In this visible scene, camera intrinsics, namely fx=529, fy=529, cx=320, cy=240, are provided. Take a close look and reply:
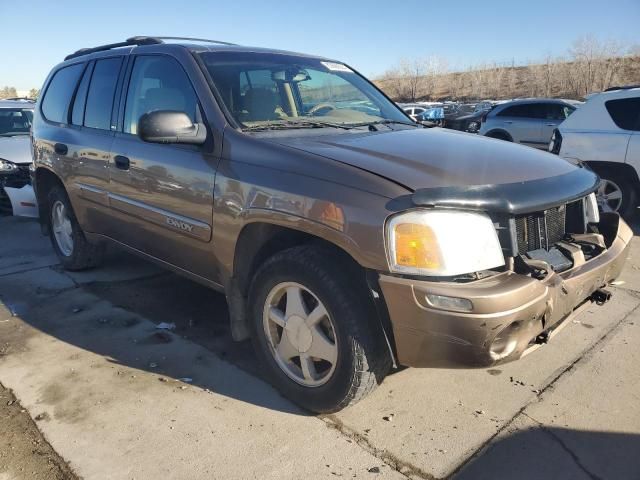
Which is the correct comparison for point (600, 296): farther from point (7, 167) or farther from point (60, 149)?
point (7, 167)

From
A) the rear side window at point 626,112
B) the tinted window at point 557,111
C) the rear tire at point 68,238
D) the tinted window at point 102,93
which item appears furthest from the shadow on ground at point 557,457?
the tinted window at point 557,111

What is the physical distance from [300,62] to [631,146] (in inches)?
189

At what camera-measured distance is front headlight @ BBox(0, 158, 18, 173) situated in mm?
7535

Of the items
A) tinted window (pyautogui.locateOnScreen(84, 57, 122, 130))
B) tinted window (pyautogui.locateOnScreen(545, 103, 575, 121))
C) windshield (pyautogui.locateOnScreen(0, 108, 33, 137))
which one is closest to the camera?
tinted window (pyautogui.locateOnScreen(84, 57, 122, 130))

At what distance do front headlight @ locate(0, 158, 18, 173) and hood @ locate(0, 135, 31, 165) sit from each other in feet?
0.17

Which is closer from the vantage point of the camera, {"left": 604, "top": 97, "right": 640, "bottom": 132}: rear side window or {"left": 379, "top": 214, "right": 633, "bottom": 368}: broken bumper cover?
{"left": 379, "top": 214, "right": 633, "bottom": 368}: broken bumper cover

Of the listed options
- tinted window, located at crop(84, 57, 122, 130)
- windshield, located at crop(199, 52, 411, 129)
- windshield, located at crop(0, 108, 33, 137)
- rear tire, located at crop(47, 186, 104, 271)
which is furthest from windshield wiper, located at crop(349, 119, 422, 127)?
windshield, located at crop(0, 108, 33, 137)

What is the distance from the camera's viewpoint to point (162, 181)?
3271mm

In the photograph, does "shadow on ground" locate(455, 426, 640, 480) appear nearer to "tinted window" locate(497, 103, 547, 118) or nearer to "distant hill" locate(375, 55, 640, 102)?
"tinted window" locate(497, 103, 547, 118)

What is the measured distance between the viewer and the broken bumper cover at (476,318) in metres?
2.12

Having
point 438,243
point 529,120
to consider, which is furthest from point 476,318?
point 529,120

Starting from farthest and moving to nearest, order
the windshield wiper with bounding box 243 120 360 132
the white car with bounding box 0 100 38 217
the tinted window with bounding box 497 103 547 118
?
the tinted window with bounding box 497 103 547 118 → the white car with bounding box 0 100 38 217 → the windshield wiper with bounding box 243 120 360 132

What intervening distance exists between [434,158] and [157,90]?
1.98 meters

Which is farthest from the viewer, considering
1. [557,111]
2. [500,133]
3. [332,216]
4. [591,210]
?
[500,133]
